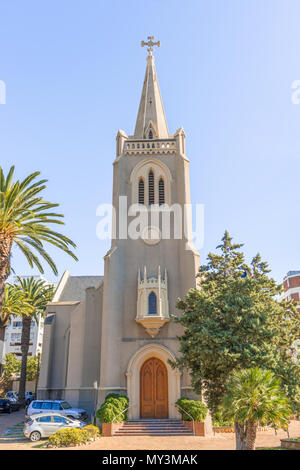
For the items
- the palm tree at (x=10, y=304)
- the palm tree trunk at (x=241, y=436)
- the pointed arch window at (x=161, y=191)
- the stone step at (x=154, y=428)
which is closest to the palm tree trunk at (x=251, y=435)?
the palm tree trunk at (x=241, y=436)

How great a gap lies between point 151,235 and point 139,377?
9.57m

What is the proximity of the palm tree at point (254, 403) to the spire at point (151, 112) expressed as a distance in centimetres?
2295

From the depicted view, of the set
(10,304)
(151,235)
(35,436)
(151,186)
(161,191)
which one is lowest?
(35,436)

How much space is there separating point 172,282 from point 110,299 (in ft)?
14.4

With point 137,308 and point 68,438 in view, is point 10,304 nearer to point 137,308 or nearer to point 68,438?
point 137,308

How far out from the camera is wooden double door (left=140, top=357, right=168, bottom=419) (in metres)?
23.0

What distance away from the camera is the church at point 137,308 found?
2336 cm

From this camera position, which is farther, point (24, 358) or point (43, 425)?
point (24, 358)

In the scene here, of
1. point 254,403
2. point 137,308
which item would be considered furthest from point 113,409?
point 254,403

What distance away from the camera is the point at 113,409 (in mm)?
20531

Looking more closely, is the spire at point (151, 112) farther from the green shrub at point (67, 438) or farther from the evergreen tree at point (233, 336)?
the green shrub at point (67, 438)

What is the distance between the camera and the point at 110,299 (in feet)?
81.7

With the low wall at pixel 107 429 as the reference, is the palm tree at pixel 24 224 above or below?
above

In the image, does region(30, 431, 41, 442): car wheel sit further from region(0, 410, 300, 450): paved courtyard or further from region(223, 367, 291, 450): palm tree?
region(223, 367, 291, 450): palm tree
